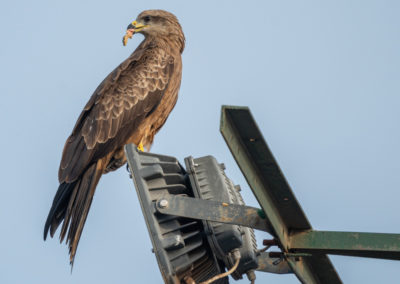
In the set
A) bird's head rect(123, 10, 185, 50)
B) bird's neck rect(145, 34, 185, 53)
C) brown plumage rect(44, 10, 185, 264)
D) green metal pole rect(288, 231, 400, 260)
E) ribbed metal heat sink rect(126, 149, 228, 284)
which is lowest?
green metal pole rect(288, 231, 400, 260)

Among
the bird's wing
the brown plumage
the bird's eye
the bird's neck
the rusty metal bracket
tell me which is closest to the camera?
the rusty metal bracket

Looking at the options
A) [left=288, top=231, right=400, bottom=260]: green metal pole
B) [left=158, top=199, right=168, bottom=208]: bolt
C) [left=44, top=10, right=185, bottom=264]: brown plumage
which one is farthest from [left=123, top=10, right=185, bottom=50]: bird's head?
[left=288, top=231, right=400, bottom=260]: green metal pole

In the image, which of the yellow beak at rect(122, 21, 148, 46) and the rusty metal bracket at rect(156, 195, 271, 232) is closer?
the rusty metal bracket at rect(156, 195, 271, 232)

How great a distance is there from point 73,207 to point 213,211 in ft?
7.50

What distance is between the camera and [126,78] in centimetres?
746

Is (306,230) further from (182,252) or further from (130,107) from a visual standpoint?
(130,107)

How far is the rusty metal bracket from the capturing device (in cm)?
378

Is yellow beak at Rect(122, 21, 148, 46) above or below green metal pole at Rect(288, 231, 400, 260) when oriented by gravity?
above

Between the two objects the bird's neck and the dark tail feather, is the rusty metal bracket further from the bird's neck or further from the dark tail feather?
the bird's neck

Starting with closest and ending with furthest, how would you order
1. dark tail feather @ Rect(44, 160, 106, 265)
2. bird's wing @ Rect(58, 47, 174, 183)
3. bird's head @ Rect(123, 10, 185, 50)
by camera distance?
dark tail feather @ Rect(44, 160, 106, 265) → bird's wing @ Rect(58, 47, 174, 183) → bird's head @ Rect(123, 10, 185, 50)

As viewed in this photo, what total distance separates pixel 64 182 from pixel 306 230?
9.40 ft

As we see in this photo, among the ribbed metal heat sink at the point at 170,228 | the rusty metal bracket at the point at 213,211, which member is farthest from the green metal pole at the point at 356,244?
the ribbed metal heat sink at the point at 170,228

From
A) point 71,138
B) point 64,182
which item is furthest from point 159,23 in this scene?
point 64,182

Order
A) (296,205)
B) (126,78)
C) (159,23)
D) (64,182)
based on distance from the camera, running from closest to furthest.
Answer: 1. (296,205)
2. (64,182)
3. (126,78)
4. (159,23)
